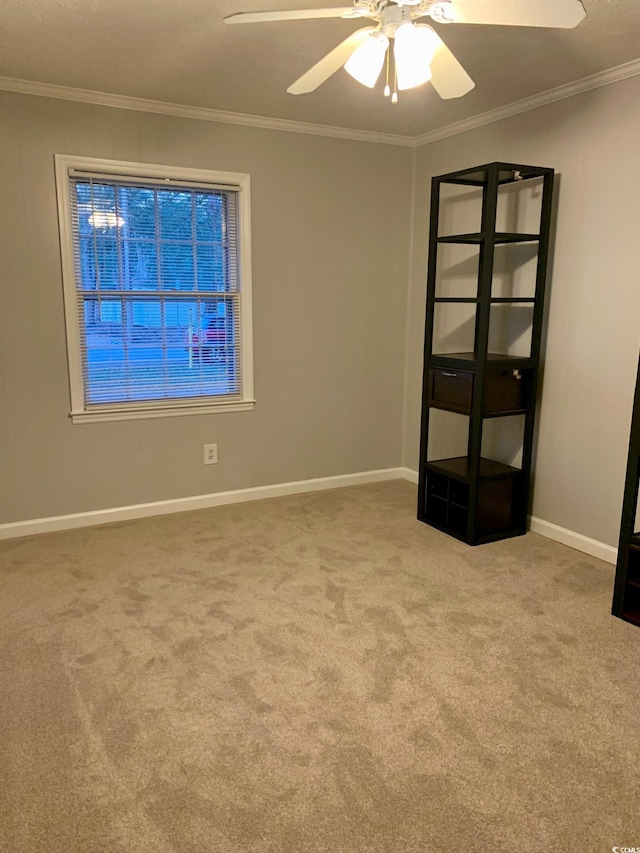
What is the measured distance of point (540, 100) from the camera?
3.27m

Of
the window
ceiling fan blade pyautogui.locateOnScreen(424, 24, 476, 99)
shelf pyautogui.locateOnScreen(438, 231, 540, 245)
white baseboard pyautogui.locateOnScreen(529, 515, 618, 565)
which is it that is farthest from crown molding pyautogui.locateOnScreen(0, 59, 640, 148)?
white baseboard pyautogui.locateOnScreen(529, 515, 618, 565)

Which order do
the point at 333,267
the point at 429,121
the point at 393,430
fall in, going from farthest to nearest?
the point at 393,430
the point at 333,267
the point at 429,121

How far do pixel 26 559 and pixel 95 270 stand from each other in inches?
63.8

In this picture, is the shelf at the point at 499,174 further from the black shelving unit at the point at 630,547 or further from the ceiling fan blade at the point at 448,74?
the black shelving unit at the point at 630,547

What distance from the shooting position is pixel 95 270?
3482mm

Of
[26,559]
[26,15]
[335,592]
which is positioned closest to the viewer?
[26,15]

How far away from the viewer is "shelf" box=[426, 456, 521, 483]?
3383 millimetres

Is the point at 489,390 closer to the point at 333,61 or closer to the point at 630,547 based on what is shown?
the point at 630,547

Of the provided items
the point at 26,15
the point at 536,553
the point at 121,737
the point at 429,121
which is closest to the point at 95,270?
the point at 26,15

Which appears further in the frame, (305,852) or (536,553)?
(536,553)

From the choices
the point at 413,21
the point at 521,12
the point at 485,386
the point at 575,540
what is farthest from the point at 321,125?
the point at 575,540

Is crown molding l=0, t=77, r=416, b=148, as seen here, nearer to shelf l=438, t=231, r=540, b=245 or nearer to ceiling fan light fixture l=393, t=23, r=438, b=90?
shelf l=438, t=231, r=540, b=245

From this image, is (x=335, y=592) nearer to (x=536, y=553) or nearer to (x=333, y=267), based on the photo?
(x=536, y=553)

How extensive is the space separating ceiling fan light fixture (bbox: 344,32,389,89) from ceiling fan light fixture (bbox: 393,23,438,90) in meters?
0.08
